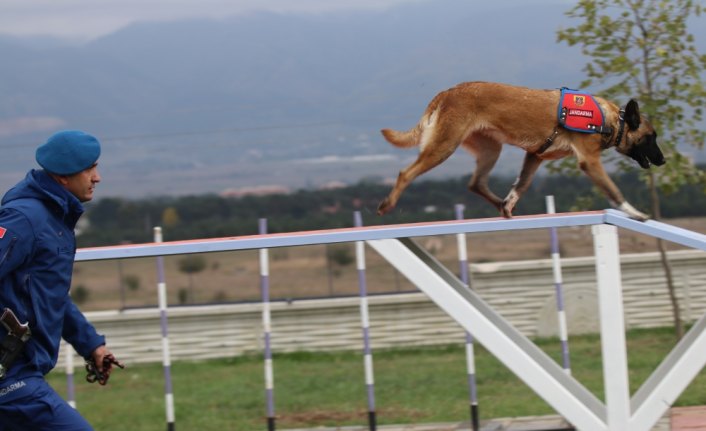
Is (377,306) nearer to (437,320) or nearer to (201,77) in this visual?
(437,320)

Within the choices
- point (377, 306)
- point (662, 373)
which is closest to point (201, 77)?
point (377, 306)

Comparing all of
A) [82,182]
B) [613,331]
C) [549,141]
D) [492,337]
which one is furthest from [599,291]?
[82,182]

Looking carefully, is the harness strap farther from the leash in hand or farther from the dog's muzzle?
the leash in hand

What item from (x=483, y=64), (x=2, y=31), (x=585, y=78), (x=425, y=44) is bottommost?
(x=585, y=78)

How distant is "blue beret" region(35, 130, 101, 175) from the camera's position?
387 cm

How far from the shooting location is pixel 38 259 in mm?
3744

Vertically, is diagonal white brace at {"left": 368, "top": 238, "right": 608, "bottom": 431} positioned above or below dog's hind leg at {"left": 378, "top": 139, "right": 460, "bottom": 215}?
below

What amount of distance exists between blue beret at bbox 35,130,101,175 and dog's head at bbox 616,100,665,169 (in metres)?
2.98

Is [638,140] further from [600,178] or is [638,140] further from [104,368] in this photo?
[104,368]

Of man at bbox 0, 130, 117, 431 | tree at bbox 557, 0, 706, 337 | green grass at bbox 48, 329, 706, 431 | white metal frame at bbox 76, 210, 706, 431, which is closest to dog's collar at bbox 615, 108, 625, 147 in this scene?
white metal frame at bbox 76, 210, 706, 431

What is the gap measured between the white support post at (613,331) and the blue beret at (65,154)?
260 cm

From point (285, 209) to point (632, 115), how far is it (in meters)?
19.0

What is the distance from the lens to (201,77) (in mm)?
56062

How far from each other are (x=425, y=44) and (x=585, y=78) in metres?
30.9
